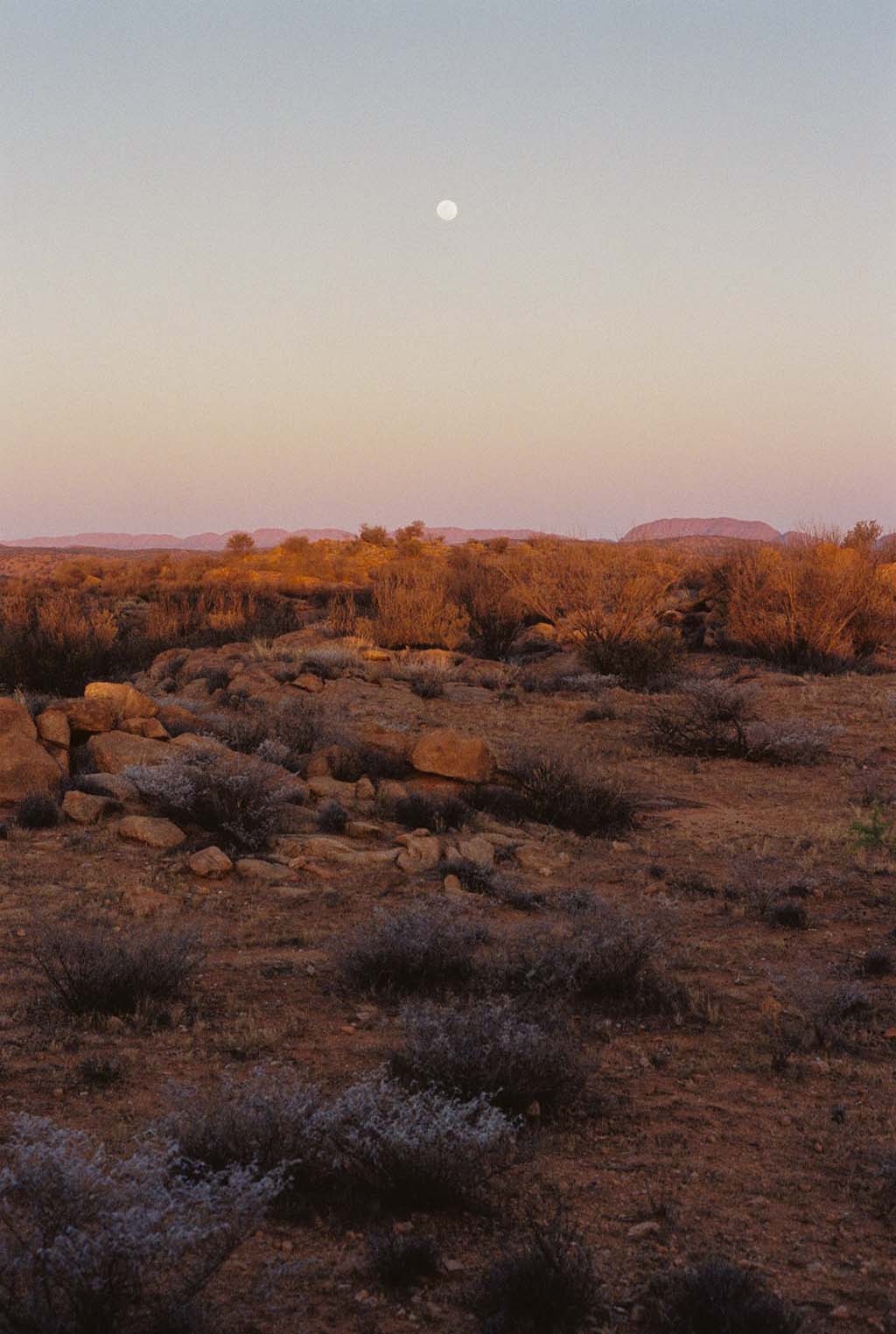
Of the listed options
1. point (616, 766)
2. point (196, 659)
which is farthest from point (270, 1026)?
point (196, 659)

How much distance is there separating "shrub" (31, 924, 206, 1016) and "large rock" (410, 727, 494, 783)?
4.73 metres

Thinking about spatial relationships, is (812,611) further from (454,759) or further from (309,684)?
(454,759)

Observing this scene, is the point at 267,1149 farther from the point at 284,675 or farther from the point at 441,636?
the point at 441,636

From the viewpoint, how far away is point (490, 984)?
5168 mm

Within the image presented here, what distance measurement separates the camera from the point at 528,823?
9.09 meters

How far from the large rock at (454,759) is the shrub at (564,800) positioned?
27cm

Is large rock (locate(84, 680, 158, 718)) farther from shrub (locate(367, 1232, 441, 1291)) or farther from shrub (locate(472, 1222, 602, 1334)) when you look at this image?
shrub (locate(472, 1222, 602, 1334))

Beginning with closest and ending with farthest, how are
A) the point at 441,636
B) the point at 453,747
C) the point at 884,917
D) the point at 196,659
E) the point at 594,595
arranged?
the point at 884,917
the point at 453,747
the point at 196,659
the point at 594,595
the point at 441,636

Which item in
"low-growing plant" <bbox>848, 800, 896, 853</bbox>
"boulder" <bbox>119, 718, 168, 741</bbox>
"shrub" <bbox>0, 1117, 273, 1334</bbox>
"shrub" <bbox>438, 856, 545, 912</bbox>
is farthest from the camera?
"boulder" <bbox>119, 718, 168, 741</bbox>

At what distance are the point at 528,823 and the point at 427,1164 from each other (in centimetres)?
585

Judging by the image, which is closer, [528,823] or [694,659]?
[528,823]

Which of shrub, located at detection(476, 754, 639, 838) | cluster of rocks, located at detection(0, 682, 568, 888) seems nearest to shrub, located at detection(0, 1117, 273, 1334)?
cluster of rocks, located at detection(0, 682, 568, 888)

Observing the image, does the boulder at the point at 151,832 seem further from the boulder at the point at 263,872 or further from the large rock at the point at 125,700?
the large rock at the point at 125,700

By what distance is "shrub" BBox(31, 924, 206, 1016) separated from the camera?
4816 millimetres
